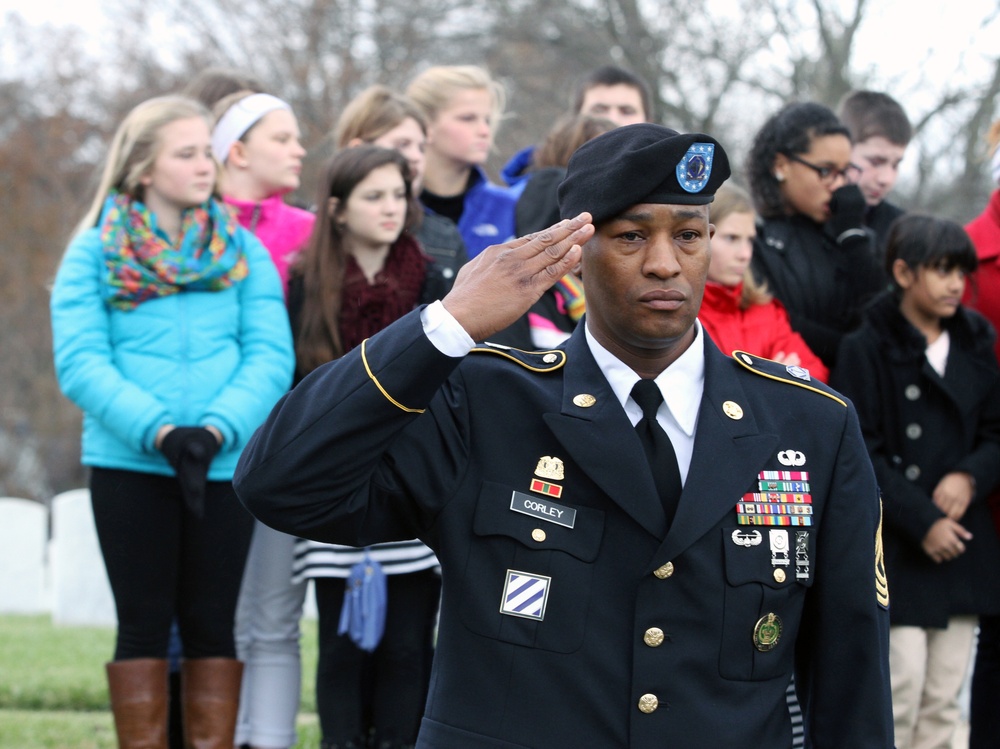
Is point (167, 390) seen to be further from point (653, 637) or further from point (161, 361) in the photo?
point (653, 637)

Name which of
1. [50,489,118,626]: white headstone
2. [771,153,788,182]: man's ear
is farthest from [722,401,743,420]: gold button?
[50,489,118,626]: white headstone

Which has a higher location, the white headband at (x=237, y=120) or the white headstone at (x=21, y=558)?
the white headband at (x=237, y=120)

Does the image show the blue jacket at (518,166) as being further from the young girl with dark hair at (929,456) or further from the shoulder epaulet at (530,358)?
the shoulder epaulet at (530,358)

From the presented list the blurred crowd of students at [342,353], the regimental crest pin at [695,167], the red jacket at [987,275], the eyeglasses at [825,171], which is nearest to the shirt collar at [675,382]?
the regimental crest pin at [695,167]

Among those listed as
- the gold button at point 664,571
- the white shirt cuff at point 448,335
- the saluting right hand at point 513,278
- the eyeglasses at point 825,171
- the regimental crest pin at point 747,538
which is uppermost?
the eyeglasses at point 825,171

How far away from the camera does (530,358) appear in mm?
2648

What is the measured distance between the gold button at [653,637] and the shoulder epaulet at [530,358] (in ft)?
1.78

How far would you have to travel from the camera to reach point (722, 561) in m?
2.44

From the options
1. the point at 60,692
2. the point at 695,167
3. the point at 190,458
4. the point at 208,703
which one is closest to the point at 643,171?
the point at 695,167

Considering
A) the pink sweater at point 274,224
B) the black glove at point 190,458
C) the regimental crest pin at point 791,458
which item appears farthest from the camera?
the pink sweater at point 274,224

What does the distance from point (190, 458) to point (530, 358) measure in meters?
2.04

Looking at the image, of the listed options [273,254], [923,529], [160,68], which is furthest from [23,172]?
[923,529]

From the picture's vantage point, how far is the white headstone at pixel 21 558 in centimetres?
1230

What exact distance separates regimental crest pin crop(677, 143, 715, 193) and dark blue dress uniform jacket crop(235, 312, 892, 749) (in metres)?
0.36
